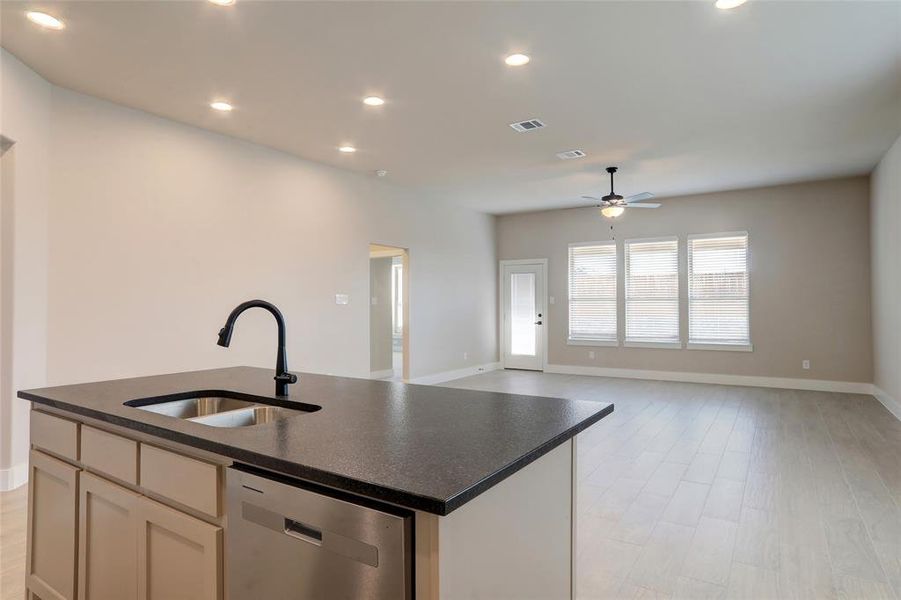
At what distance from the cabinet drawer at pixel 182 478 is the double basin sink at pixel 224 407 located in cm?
26

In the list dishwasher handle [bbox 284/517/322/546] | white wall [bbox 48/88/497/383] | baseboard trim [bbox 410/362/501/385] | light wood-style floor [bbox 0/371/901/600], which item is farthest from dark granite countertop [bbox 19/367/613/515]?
baseboard trim [bbox 410/362/501/385]

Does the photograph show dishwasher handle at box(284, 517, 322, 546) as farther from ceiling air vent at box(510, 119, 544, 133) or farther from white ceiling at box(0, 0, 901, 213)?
ceiling air vent at box(510, 119, 544, 133)

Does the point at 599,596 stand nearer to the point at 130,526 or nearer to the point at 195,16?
the point at 130,526

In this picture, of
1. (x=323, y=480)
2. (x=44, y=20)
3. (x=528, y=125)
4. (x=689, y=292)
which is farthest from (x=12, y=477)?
(x=689, y=292)

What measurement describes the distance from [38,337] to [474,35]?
144 inches

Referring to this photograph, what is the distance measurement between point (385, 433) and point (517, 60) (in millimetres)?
2925

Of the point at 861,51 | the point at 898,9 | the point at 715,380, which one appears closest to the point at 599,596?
the point at 898,9

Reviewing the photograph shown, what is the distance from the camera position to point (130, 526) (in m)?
1.58

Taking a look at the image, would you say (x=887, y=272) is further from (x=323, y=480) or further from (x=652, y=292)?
(x=323, y=480)

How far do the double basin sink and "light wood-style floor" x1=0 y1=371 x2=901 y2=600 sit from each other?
3.69ft

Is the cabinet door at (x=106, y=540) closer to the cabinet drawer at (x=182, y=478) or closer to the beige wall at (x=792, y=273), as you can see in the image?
the cabinet drawer at (x=182, y=478)

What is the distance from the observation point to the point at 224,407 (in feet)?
6.91

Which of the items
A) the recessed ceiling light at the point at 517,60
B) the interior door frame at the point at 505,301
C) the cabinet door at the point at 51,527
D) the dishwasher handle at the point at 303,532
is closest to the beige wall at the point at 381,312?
the interior door frame at the point at 505,301

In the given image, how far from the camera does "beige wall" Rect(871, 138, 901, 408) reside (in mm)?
5293
